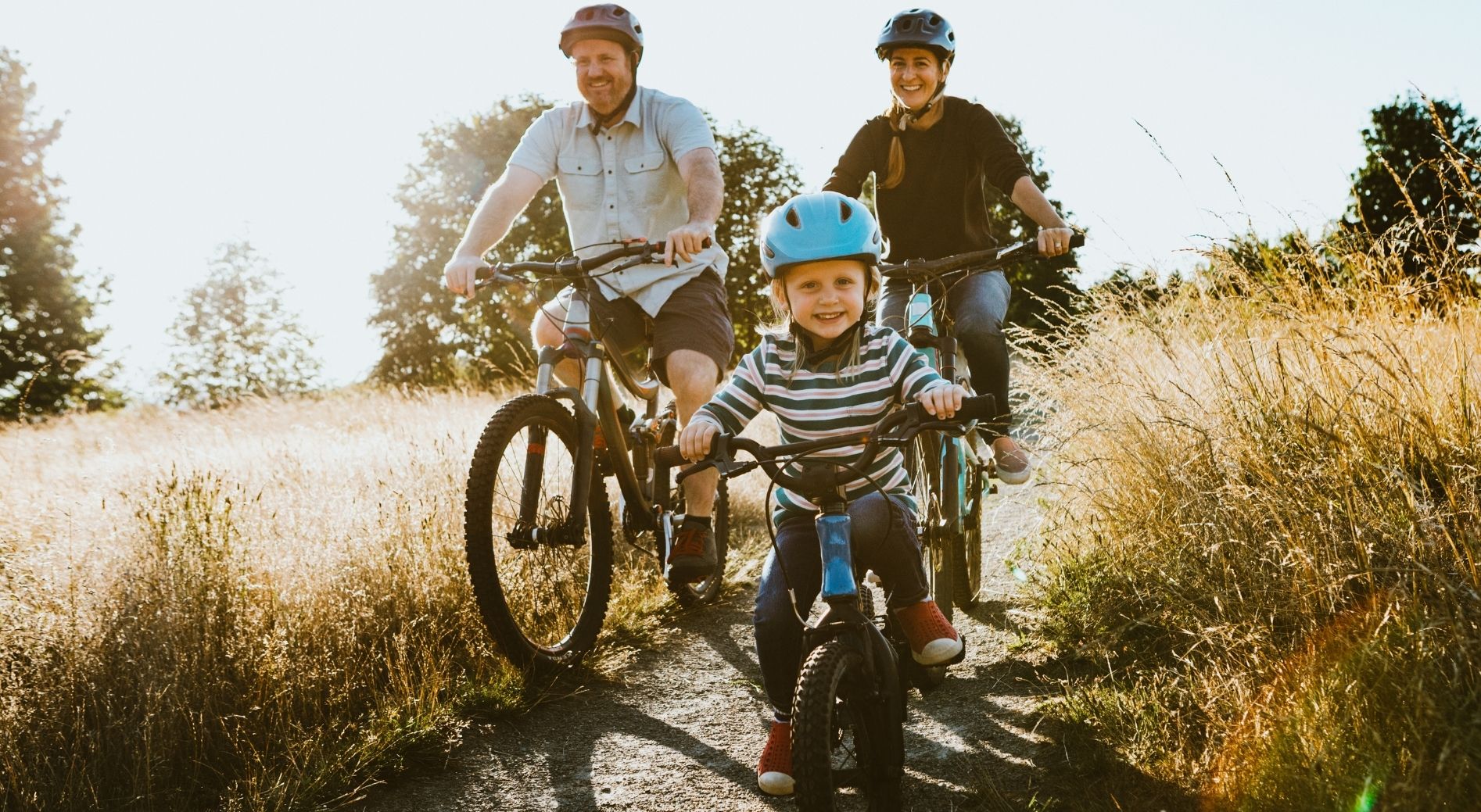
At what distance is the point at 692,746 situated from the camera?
3758 millimetres

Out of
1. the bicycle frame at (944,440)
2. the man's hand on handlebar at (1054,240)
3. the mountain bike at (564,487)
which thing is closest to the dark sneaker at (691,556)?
the mountain bike at (564,487)

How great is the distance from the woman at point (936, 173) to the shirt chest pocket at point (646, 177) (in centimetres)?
78

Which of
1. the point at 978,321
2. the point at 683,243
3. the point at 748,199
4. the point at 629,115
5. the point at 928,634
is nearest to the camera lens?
the point at 928,634

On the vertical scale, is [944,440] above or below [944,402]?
below

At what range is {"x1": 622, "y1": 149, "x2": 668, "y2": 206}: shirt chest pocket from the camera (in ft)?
15.6

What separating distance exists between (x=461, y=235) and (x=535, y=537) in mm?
25151

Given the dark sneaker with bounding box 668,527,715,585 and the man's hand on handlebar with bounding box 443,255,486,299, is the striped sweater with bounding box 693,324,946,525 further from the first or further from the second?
the man's hand on handlebar with bounding box 443,255,486,299

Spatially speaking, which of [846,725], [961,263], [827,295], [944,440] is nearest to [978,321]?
[961,263]

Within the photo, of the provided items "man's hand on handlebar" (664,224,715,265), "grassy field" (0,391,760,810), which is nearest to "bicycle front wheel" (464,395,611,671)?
"grassy field" (0,391,760,810)

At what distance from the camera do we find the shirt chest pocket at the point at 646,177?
4.77 meters

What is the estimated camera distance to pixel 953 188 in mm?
5078

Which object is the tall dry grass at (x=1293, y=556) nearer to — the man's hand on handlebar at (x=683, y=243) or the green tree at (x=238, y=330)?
the man's hand on handlebar at (x=683, y=243)

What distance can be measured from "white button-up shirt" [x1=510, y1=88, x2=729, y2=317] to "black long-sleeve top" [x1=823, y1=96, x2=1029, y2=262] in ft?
2.47

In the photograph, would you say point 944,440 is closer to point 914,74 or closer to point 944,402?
point 944,402
